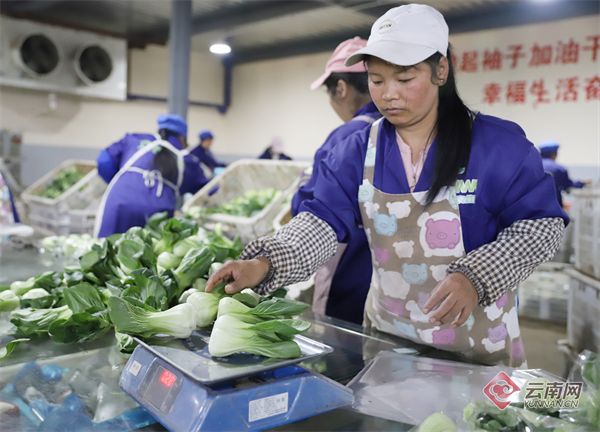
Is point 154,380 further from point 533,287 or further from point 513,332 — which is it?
point 533,287

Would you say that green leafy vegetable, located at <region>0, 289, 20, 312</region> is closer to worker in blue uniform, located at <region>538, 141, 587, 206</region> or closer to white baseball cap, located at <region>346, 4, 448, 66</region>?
white baseball cap, located at <region>346, 4, 448, 66</region>

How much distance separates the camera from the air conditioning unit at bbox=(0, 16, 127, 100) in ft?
25.9

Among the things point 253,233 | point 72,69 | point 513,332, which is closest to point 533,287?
point 253,233

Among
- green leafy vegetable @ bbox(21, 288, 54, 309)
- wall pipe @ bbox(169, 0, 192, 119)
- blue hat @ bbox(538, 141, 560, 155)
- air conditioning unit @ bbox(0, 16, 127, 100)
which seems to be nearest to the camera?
green leafy vegetable @ bbox(21, 288, 54, 309)

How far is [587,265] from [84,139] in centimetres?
831

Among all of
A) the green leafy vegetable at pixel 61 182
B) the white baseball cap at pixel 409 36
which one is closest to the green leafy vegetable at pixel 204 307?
the white baseball cap at pixel 409 36

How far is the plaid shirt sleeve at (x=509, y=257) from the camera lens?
4.12 ft

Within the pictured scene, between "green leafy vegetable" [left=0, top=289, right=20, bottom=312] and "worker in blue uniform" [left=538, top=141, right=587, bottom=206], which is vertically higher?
"worker in blue uniform" [left=538, top=141, right=587, bottom=206]

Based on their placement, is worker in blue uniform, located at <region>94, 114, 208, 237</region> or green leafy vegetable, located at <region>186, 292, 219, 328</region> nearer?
green leafy vegetable, located at <region>186, 292, 219, 328</region>

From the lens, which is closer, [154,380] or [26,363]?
[154,380]

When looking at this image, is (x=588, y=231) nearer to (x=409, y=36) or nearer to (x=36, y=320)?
(x=409, y=36)

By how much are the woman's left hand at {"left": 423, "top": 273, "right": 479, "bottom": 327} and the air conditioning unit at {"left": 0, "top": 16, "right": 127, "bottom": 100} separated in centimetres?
829

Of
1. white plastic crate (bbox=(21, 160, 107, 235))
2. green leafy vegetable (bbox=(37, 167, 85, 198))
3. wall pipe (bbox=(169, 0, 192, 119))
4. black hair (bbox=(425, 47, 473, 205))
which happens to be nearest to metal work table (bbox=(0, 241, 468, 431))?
black hair (bbox=(425, 47, 473, 205))

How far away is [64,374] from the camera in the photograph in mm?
1229
